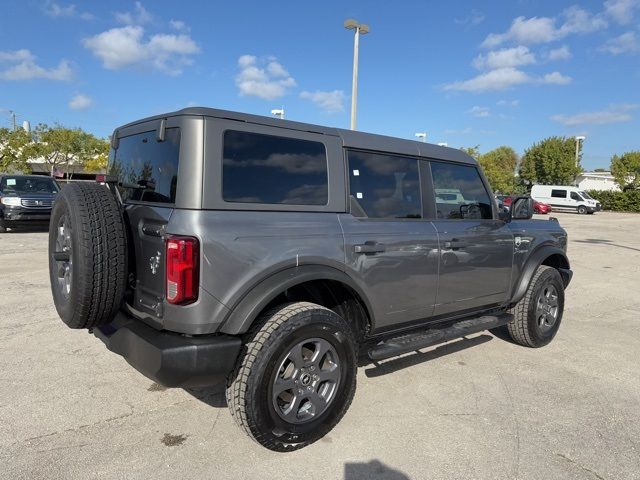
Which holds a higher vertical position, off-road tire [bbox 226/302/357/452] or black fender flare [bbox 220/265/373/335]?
black fender flare [bbox 220/265/373/335]

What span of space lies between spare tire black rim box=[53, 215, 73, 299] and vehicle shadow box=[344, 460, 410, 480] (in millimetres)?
1959

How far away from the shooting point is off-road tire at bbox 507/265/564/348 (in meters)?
4.64

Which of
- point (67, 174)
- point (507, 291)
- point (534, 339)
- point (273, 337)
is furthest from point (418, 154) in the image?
point (67, 174)

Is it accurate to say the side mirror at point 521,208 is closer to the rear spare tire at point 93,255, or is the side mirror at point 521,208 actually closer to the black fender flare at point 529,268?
the black fender flare at point 529,268

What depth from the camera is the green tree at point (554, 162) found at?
5709 centimetres

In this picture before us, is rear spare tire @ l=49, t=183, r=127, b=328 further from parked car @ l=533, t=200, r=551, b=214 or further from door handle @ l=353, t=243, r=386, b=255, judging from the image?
parked car @ l=533, t=200, r=551, b=214

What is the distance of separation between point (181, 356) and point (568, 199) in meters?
40.1

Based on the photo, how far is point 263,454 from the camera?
2.84 m

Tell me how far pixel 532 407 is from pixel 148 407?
111 inches

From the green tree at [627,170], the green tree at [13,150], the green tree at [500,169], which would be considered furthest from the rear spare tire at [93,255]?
the green tree at [627,170]

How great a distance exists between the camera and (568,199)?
121 feet

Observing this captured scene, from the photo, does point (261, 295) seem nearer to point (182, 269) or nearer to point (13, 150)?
point (182, 269)

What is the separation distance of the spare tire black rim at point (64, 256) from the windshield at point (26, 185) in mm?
11038

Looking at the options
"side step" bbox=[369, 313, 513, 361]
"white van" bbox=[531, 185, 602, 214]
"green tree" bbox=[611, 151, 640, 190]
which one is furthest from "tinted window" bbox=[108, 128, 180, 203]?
"green tree" bbox=[611, 151, 640, 190]
